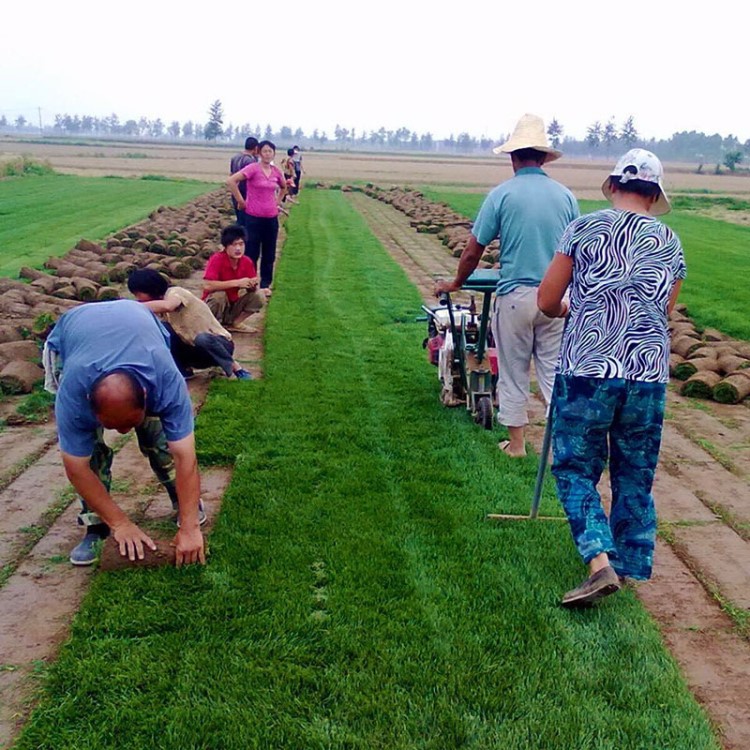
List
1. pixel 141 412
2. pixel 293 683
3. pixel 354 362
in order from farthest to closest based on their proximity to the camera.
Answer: pixel 354 362
pixel 141 412
pixel 293 683

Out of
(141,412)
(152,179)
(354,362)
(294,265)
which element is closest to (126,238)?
(294,265)

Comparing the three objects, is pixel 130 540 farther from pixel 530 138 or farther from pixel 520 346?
pixel 530 138

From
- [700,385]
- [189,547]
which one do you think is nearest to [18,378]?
[189,547]

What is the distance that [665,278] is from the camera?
341 centimetres

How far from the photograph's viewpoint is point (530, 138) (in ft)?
16.3

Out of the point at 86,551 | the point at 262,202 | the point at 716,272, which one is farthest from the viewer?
the point at 716,272

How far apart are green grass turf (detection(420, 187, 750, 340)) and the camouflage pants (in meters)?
7.24

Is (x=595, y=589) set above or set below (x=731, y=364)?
above

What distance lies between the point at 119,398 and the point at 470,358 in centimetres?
337

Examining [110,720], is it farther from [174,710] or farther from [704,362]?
[704,362]

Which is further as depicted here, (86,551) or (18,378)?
(18,378)

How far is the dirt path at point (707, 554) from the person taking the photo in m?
3.17

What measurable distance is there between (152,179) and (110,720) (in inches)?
1499

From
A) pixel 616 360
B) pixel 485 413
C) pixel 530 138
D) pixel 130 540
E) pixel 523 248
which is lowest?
pixel 485 413
